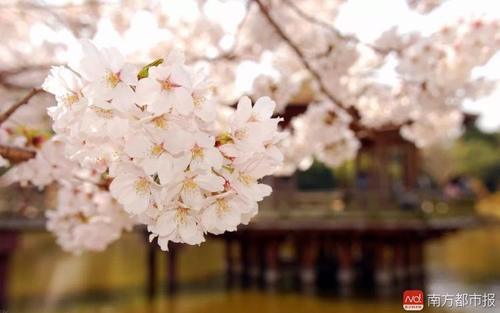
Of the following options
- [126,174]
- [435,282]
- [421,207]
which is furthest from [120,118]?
[435,282]

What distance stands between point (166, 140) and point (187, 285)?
44.9 feet

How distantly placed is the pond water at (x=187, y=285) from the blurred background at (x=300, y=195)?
69 millimetres

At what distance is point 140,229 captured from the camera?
1188 cm

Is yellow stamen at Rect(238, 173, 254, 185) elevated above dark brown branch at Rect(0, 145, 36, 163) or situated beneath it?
situated beneath

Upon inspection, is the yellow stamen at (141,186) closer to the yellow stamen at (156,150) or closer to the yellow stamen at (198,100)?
the yellow stamen at (156,150)

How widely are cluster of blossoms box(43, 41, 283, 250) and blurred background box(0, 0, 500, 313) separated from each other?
0.12 m

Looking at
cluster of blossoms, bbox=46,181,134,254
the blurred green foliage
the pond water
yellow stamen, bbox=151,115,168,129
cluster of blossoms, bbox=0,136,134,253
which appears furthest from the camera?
the blurred green foliage

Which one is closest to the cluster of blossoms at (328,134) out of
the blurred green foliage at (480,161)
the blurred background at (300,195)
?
the blurred background at (300,195)

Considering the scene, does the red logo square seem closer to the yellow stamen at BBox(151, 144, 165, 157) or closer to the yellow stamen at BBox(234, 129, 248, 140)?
the yellow stamen at BBox(234, 129, 248, 140)

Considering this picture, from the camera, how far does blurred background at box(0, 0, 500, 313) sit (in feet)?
9.28

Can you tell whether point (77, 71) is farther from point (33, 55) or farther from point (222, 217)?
point (33, 55)

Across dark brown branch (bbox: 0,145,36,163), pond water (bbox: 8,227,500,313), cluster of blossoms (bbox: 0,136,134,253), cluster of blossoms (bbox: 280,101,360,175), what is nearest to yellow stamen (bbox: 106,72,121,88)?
dark brown branch (bbox: 0,145,36,163)

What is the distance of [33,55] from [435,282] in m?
11.9

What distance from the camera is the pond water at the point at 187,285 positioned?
460 inches
